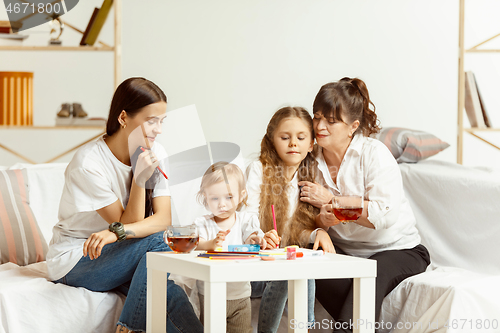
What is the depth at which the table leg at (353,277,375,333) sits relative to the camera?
3.87 ft

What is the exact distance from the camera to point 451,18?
119 inches

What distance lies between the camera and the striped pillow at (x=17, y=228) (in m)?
1.81

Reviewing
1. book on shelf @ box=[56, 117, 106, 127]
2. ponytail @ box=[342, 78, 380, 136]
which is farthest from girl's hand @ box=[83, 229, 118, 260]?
book on shelf @ box=[56, 117, 106, 127]

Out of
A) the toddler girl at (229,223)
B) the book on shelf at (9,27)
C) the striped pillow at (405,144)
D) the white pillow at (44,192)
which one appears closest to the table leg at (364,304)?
the toddler girl at (229,223)

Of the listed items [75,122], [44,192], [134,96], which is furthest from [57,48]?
[134,96]

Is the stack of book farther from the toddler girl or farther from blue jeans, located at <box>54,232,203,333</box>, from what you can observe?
blue jeans, located at <box>54,232,203,333</box>

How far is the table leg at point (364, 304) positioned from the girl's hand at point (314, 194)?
0.40 meters

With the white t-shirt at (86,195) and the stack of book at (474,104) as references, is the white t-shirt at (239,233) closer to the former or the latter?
the white t-shirt at (86,195)

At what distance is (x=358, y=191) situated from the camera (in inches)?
64.8

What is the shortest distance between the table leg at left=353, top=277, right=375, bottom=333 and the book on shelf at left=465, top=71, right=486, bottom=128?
1.53m

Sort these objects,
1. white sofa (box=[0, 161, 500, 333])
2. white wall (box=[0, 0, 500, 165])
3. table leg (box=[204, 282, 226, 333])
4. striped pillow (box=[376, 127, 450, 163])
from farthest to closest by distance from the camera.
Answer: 1. white wall (box=[0, 0, 500, 165])
2. striped pillow (box=[376, 127, 450, 163])
3. white sofa (box=[0, 161, 500, 333])
4. table leg (box=[204, 282, 226, 333])

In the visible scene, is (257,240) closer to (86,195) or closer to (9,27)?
(86,195)

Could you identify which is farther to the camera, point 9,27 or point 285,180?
point 9,27

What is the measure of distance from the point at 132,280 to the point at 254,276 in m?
0.44
